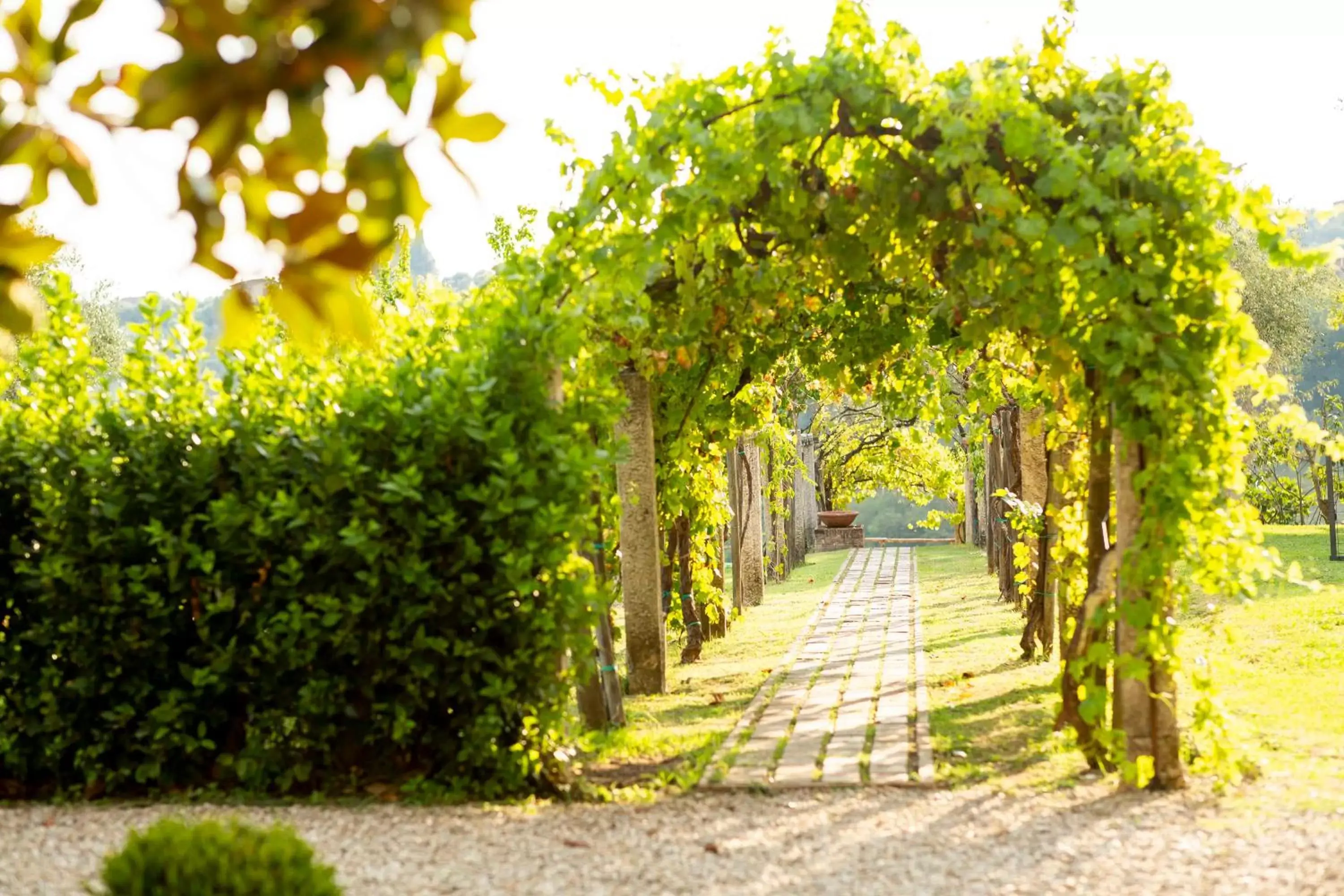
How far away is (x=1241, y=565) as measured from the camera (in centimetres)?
493

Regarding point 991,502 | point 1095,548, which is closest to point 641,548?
point 1095,548

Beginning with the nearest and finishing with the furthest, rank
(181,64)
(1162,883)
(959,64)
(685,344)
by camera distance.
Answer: (181,64) < (1162,883) < (959,64) < (685,344)

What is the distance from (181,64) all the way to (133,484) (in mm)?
4441

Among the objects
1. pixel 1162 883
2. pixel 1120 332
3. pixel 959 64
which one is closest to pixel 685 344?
pixel 959 64

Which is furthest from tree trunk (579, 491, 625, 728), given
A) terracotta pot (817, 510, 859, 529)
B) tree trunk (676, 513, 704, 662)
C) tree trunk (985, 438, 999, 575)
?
terracotta pot (817, 510, 859, 529)

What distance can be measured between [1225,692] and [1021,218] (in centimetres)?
451

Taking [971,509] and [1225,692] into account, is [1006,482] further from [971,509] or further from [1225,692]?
[971,509]

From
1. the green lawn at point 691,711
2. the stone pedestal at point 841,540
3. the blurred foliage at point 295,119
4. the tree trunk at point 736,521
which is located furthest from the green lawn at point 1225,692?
the stone pedestal at point 841,540

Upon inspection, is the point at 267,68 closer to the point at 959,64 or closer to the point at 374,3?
the point at 374,3

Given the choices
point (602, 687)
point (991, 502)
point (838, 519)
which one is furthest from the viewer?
point (838, 519)

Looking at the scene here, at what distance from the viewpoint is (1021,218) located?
5035 millimetres

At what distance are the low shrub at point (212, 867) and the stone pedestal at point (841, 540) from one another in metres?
29.1

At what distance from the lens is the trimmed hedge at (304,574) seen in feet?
16.9

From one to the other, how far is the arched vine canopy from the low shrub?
2831mm
